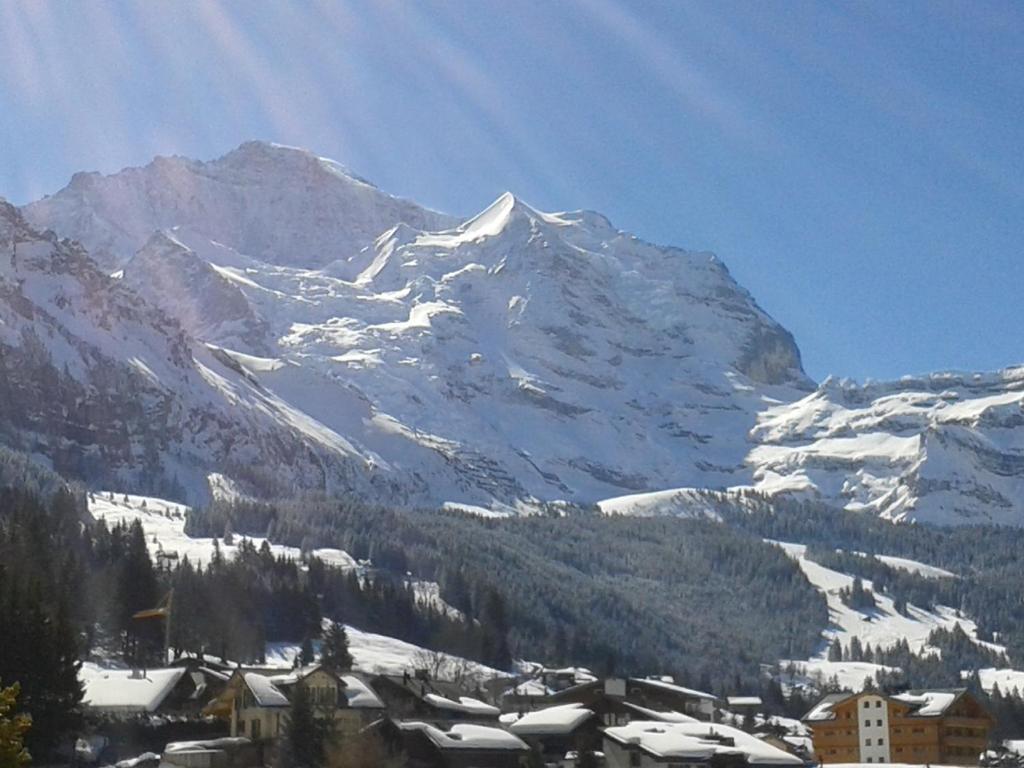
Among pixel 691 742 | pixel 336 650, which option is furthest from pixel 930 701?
pixel 336 650

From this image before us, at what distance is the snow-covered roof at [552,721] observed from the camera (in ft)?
360

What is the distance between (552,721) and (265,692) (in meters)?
18.9

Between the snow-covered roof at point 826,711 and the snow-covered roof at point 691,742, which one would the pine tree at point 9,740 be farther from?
the snow-covered roof at point 826,711

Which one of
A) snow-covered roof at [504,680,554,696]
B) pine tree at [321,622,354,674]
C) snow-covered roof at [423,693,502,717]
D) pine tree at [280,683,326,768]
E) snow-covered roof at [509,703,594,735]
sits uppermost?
pine tree at [321,622,354,674]

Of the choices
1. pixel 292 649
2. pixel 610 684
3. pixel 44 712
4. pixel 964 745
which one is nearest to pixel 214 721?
pixel 44 712

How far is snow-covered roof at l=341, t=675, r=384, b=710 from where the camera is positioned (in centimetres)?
10306

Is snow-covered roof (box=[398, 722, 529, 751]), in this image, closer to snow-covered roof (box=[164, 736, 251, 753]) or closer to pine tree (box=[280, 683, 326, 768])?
pine tree (box=[280, 683, 326, 768])

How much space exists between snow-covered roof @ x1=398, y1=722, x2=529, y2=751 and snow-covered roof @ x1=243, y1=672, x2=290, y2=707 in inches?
263

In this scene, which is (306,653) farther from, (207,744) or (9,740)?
(9,740)

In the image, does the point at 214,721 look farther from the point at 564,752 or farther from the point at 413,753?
the point at 564,752

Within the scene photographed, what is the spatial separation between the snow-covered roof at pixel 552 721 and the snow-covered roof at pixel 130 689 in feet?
66.9

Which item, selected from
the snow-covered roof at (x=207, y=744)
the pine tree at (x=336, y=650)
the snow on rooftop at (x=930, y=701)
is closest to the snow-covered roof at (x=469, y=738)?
the snow-covered roof at (x=207, y=744)

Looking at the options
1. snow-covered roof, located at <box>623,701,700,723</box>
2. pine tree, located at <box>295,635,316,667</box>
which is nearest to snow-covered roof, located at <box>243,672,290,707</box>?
snow-covered roof, located at <box>623,701,700,723</box>

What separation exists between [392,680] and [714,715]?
3844cm
